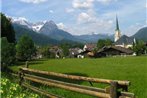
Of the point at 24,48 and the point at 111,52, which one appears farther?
the point at 111,52

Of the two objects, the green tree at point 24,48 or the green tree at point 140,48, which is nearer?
the green tree at point 24,48

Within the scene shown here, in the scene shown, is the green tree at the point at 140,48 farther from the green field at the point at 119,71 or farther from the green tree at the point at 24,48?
the green field at the point at 119,71

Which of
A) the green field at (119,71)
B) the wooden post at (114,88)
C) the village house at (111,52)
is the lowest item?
the green field at (119,71)

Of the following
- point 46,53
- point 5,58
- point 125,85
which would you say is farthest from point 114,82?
point 46,53

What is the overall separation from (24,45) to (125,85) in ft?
340

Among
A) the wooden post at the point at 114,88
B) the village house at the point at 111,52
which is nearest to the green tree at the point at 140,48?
the village house at the point at 111,52

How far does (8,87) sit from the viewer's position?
33.7 ft

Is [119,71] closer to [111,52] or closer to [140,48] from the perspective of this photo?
[140,48]

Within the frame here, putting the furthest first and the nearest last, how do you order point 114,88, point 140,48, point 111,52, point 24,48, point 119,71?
point 111,52, point 140,48, point 24,48, point 119,71, point 114,88

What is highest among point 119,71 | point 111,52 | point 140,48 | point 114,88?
point 140,48

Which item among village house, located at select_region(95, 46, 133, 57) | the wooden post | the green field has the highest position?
village house, located at select_region(95, 46, 133, 57)

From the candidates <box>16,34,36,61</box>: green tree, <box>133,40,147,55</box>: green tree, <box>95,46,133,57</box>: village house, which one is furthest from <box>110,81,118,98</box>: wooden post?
<box>95,46,133,57</box>: village house

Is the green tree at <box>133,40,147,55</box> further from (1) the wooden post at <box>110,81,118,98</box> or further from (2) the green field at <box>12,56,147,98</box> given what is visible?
(1) the wooden post at <box>110,81,118,98</box>

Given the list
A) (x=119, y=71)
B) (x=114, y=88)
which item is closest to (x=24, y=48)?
(x=119, y=71)
